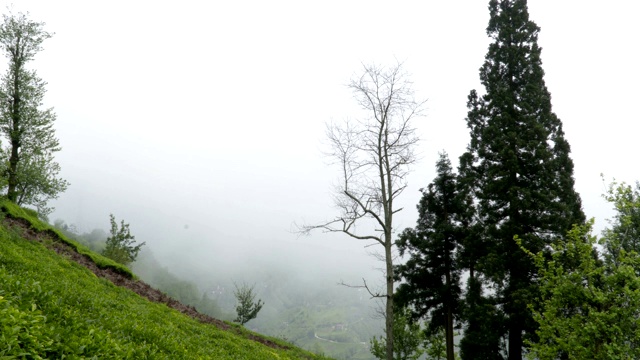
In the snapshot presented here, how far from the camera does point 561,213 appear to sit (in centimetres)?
1877

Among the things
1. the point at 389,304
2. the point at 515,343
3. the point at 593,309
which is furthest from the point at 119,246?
the point at 593,309

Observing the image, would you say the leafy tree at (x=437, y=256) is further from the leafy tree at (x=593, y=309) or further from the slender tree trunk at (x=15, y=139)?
the slender tree trunk at (x=15, y=139)

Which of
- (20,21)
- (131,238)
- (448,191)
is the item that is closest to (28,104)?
(20,21)

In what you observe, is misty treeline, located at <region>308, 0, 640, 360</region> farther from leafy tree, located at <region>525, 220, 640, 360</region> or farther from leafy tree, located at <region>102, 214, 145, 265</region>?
leafy tree, located at <region>102, 214, 145, 265</region>

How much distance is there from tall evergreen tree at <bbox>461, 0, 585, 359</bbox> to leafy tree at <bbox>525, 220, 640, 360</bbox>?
26.4 feet

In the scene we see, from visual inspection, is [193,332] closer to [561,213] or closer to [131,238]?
[561,213]

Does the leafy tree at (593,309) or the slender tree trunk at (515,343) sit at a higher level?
the leafy tree at (593,309)

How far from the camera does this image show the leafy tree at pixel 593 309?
Result: 8336 millimetres

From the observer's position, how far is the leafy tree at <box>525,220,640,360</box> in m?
8.34

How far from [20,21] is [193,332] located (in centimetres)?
2879

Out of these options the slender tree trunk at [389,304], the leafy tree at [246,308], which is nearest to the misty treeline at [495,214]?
the slender tree trunk at [389,304]

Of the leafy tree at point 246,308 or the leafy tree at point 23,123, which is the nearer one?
the leafy tree at point 23,123

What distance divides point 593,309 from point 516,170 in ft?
42.6

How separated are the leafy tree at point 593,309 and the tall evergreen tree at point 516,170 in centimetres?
804
